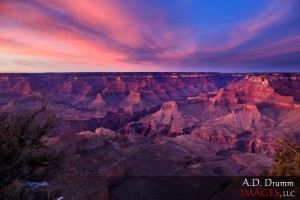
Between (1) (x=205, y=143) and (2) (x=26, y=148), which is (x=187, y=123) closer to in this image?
(1) (x=205, y=143)

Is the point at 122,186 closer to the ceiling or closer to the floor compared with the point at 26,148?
closer to the floor

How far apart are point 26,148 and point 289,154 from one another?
43.8 feet

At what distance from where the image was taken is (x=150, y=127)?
111 m

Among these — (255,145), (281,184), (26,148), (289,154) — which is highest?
(26,148)

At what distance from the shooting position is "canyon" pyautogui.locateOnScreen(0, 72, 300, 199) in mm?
38281

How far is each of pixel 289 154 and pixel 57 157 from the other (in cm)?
1207

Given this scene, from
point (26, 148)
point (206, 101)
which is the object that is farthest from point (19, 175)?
point (206, 101)

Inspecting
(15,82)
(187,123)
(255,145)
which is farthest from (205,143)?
(15,82)

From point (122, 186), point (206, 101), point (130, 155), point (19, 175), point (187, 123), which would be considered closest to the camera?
point (19, 175)

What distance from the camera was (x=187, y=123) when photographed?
11075cm

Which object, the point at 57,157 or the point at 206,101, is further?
the point at 206,101

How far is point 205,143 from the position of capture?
3292 inches

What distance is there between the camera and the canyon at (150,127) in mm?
38281

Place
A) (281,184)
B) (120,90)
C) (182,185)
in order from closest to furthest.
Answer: (281,184), (182,185), (120,90)
